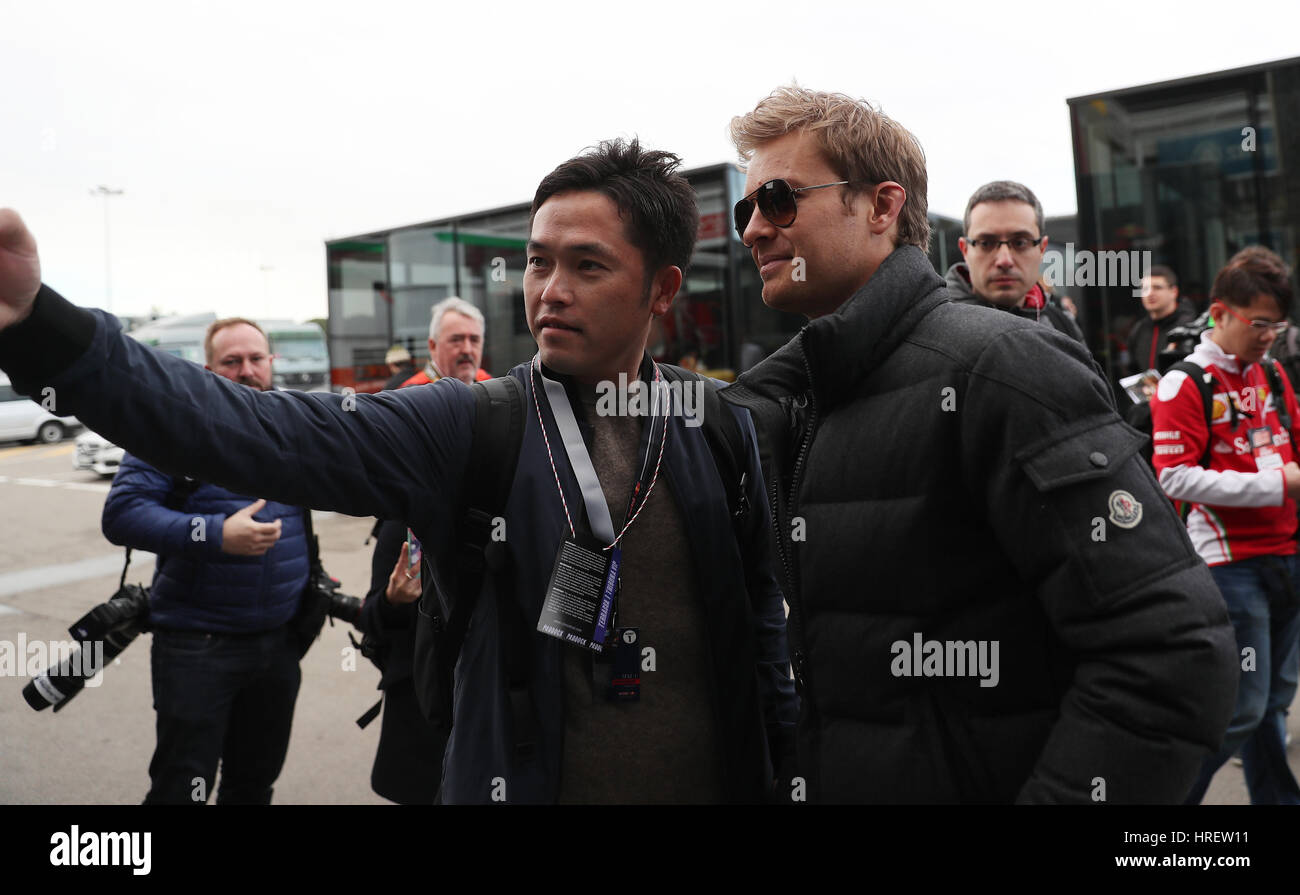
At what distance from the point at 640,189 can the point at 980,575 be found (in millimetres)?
1008

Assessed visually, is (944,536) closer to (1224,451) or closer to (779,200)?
(779,200)

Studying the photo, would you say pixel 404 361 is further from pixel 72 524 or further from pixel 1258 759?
pixel 1258 759

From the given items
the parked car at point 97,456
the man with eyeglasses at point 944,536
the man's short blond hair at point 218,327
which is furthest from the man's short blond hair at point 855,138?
the parked car at point 97,456

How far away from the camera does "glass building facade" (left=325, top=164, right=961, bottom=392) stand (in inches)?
394

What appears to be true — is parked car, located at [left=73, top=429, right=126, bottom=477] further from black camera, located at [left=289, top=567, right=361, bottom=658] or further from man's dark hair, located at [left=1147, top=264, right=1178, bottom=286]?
man's dark hair, located at [left=1147, top=264, right=1178, bottom=286]

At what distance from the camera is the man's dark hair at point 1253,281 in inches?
123

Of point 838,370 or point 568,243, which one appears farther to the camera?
point 568,243

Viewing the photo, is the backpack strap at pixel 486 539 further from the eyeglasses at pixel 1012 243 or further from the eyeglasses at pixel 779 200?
the eyeglasses at pixel 1012 243

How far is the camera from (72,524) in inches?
477

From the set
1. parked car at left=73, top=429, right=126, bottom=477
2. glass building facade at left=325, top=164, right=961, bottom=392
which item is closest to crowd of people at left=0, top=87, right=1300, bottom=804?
glass building facade at left=325, top=164, right=961, bottom=392

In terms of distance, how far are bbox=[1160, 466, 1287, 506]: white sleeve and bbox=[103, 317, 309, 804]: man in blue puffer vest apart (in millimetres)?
3022

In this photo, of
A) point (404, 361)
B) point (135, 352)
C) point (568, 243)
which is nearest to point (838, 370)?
point (568, 243)

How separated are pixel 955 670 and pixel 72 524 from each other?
13.4 m
